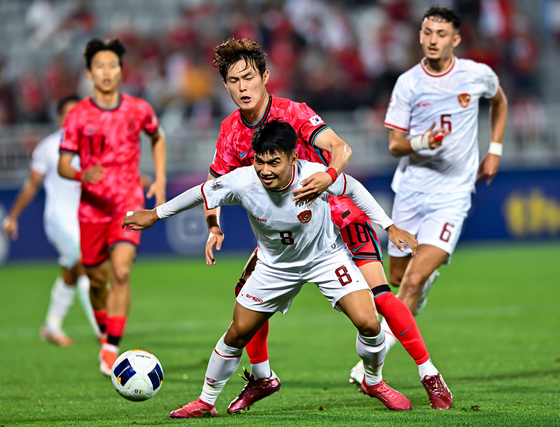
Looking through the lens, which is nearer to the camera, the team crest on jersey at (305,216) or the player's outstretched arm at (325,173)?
the player's outstretched arm at (325,173)

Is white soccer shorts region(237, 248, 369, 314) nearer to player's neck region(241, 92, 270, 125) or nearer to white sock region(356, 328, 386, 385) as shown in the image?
white sock region(356, 328, 386, 385)

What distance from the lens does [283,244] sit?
4.50 m

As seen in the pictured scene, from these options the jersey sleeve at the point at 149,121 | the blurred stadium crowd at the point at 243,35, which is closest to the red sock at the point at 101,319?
the jersey sleeve at the point at 149,121

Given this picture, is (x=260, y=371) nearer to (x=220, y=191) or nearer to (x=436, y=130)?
(x=220, y=191)

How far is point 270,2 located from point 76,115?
12628 millimetres

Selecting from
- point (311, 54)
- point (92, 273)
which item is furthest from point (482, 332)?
point (311, 54)

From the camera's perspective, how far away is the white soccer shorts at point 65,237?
8.73 meters

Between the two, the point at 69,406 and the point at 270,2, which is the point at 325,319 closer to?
the point at 69,406

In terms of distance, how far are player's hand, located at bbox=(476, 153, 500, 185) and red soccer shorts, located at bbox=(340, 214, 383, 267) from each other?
1.55 meters

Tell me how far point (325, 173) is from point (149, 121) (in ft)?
10.0

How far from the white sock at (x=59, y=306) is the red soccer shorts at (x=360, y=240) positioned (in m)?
4.68

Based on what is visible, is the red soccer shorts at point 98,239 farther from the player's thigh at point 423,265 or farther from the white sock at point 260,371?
the player's thigh at point 423,265

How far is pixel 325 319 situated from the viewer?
9.62 meters

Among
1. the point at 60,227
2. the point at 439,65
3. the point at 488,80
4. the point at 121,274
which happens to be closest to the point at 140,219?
the point at 121,274
